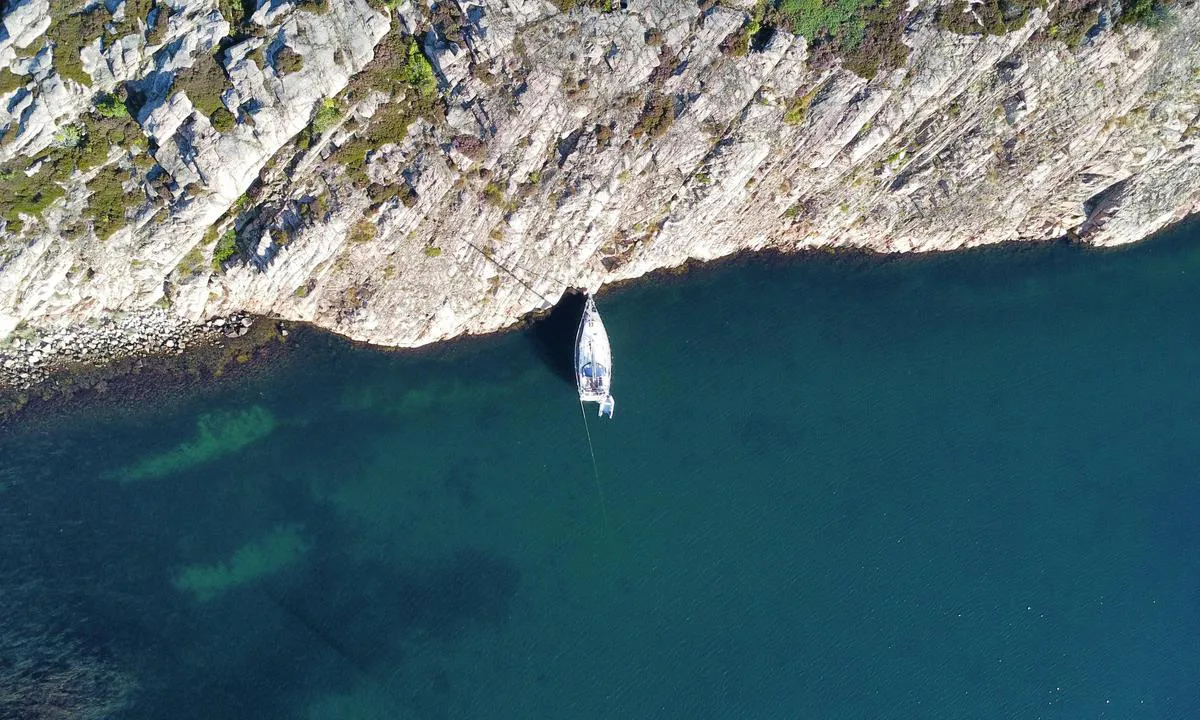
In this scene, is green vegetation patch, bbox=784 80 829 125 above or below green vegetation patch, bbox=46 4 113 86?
below

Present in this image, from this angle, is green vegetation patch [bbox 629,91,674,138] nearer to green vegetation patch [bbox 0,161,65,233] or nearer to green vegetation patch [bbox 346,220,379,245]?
green vegetation patch [bbox 346,220,379,245]

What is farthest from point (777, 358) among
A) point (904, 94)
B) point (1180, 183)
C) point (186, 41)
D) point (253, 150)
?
point (186, 41)

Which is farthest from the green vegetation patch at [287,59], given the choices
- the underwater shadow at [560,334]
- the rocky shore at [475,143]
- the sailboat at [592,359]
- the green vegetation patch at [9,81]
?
the sailboat at [592,359]

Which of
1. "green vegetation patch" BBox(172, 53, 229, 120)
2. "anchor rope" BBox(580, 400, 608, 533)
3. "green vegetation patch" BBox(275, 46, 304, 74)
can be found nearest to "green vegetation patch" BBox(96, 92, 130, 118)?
"green vegetation patch" BBox(172, 53, 229, 120)

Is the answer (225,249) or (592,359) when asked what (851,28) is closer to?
(592,359)

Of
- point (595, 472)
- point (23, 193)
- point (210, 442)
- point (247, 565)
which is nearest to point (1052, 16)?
point (595, 472)

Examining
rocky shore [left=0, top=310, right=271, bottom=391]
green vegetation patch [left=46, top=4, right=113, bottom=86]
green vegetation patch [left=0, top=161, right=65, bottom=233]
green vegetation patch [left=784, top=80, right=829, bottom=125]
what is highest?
green vegetation patch [left=46, top=4, right=113, bottom=86]
